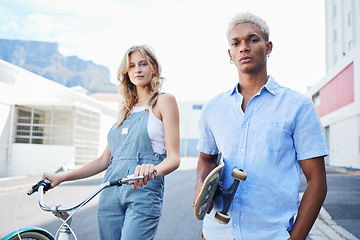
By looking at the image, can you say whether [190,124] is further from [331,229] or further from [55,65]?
[55,65]

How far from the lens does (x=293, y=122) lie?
161cm

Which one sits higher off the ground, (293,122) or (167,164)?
(293,122)

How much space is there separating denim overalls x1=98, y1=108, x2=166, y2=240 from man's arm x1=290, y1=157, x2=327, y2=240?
90 centimetres

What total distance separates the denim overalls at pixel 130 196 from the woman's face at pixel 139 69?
10.3 inches

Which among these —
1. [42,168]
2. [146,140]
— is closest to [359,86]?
[42,168]

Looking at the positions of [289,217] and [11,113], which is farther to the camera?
[11,113]

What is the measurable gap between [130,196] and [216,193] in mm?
723

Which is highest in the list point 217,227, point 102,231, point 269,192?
point 269,192

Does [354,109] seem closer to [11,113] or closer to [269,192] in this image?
[11,113]

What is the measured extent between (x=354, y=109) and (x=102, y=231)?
2203cm

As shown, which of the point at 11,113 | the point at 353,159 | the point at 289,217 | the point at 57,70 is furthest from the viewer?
the point at 57,70

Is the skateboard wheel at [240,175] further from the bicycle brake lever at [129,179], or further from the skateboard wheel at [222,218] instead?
the bicycle brake lever at [129,179]

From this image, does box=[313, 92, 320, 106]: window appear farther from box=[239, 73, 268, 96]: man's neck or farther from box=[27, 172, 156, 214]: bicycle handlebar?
box=[27, 172, 156, 214]: bicycle handlebar

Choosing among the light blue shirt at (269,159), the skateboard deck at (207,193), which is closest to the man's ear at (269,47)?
the light blue shirt at (269,159)
